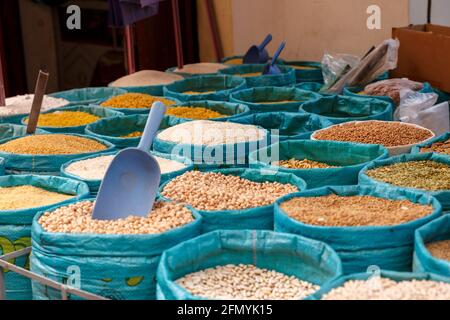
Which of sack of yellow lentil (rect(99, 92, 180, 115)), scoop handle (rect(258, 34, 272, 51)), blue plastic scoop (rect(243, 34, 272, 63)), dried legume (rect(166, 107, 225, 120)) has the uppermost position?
scoop handle (rect(258, 34, 272, 51))

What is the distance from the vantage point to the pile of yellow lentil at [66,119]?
3.13 m

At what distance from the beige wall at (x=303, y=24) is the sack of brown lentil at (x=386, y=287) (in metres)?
2.52

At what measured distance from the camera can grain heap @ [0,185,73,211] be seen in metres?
2.10

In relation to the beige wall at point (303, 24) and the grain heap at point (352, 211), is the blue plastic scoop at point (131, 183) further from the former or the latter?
the beige wall at point (303, 24)

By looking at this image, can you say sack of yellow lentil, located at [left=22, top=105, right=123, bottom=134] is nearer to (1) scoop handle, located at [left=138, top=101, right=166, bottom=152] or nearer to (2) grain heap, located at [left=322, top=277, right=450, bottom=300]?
(1) scoop handle, located at [left=138, top=101, right=166, bottom=152]

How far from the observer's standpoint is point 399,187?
6.48 ft

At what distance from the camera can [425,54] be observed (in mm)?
3438

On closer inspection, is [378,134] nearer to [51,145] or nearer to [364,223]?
[364,223]

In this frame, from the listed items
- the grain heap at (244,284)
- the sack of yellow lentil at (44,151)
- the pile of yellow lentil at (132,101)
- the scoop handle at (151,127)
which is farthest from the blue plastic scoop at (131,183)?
the pile of yellow lentil at (132,101)

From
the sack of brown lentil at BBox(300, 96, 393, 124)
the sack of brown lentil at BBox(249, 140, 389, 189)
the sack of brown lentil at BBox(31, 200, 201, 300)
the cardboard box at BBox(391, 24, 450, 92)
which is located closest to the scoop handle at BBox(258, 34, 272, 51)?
the cardboard box at BBox(391, 24, 450, 92)

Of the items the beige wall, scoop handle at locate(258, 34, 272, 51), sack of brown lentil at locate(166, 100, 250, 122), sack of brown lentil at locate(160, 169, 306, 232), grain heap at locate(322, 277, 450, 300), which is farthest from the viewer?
scoop handle at locate(258, 34, 272, 51)

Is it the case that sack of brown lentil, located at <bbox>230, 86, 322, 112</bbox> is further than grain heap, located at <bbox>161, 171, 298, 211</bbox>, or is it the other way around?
sack of brown lentil, located at <bbox>230, 86, 322, 112</bbox>

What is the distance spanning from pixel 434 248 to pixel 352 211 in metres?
0.23

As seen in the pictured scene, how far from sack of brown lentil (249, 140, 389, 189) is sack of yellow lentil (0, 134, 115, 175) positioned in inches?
24.4
